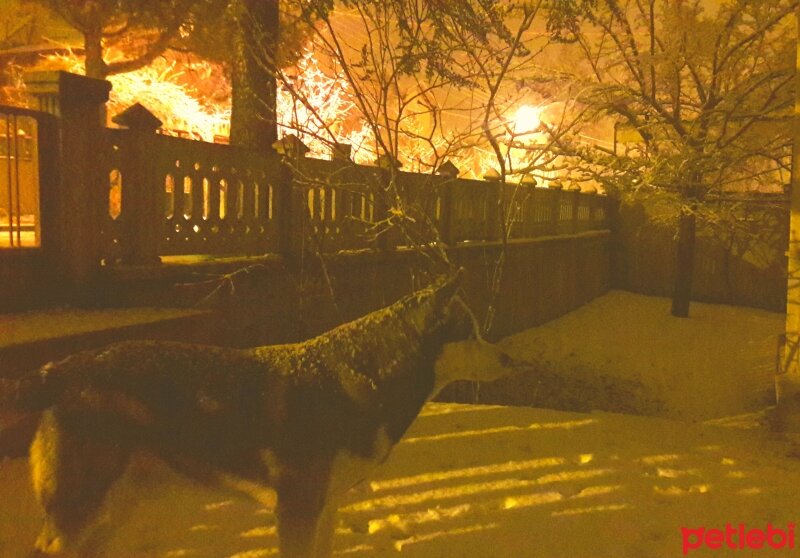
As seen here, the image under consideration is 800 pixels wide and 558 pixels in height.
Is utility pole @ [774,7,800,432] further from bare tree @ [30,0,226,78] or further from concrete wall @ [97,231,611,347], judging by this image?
bare tree @ [30,0,226,78]

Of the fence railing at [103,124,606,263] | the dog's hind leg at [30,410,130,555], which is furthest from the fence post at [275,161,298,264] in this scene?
the dog's hind leg at [30,410,130,555]

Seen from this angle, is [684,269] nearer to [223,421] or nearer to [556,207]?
[556,207]

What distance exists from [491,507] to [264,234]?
355cm

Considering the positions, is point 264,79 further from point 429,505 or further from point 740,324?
point 740,324

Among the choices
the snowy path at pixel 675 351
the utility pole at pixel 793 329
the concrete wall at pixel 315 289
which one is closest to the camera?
the concrete wall at pixel 315 289

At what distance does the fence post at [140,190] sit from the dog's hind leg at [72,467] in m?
2.91

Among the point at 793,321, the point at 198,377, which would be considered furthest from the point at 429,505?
the point at 793,321

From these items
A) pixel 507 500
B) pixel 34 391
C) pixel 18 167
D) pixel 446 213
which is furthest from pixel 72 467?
pixel 446 213

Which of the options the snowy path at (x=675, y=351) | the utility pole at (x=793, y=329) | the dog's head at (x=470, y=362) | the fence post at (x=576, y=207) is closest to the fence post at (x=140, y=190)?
the dog's head at (x=470, y=362)

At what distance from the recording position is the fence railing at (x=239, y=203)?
5.56 m

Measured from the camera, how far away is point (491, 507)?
4.36 meters

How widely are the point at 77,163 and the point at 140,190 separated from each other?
55 centimetres

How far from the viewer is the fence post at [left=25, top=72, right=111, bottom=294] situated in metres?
5.05

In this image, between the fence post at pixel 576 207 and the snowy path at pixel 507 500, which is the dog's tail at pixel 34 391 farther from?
the fence post at pixel 576 207
